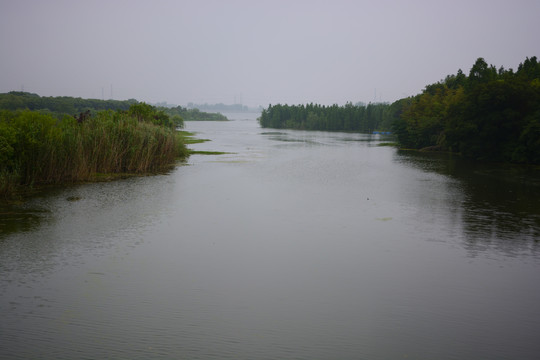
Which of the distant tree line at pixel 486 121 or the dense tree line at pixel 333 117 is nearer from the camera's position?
the distant tree line at pixel 486 121

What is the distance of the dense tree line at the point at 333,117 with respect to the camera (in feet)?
391

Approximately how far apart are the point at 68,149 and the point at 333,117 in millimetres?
113403

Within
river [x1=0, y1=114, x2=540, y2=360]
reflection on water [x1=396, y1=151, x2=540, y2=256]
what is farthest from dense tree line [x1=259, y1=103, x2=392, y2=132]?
river [x1=0, y1=114, x2=540, y2=360]

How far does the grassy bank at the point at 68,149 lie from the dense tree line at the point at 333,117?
79.7 m

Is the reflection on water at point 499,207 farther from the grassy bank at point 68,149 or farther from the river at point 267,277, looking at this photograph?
the grassy bank at point 68,149

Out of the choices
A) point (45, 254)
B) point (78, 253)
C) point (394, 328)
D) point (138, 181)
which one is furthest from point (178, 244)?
point (138, 181)

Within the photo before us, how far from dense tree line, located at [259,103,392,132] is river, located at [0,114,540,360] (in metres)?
87.6

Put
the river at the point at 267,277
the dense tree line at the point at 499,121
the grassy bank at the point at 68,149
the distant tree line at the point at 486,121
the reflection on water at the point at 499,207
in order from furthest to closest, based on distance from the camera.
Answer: the distant tree line at the point at 486,121
the dense tree line at the point at 499,121
the grassy bank at the point at 68,149
the reflection on water at the point at 499,207
the river at the point at 267,277

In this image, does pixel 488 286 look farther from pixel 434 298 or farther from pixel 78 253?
pixel 78 253

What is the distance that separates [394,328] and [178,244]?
7417mm

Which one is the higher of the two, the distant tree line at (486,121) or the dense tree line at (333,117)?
the dense tree line at (333,117)

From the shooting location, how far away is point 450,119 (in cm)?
4819

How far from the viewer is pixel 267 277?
35.0ft

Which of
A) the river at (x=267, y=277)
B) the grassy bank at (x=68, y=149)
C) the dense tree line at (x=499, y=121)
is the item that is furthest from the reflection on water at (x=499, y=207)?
the grassy bank at (x=68, y=149)
